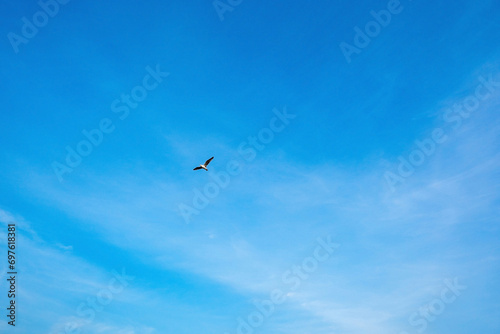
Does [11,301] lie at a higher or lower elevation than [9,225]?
lower

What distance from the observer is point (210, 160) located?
52188mm

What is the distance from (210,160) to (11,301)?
40520mm

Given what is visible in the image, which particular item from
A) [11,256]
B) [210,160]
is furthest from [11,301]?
[210,160]

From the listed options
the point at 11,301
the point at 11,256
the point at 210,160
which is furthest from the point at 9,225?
the point at 210,160

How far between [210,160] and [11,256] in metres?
35.8

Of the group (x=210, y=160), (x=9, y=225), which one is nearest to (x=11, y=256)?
(x=9, y=225)

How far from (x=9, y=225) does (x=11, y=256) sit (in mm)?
5455

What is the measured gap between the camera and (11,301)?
50.1 meters

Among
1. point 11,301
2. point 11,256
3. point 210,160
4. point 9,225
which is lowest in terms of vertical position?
point 11,301

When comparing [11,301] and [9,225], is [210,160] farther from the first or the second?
[11,301]

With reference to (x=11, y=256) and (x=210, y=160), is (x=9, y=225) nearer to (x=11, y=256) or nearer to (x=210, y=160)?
(x=11, y=256)

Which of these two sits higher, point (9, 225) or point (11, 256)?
point (9, 225)

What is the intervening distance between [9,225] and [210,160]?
35.7 meters

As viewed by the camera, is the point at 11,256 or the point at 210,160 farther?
the point at 210,160
